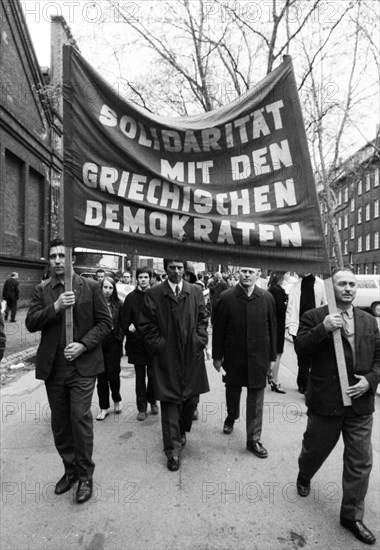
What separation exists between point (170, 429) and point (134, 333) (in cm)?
161

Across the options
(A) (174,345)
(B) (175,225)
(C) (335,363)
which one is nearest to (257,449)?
(A) (174,345)

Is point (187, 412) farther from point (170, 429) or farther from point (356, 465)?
point (356, 465)

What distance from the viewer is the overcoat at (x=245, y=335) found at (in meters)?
4.25

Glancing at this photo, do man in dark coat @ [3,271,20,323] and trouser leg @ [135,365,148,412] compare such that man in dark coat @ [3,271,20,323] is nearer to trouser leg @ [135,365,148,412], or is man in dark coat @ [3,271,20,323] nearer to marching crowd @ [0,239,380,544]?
trouser leg @ [135,365,148,412]

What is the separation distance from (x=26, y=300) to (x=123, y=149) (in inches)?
641

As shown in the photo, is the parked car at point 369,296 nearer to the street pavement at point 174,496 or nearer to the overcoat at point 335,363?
the street pavement at point 174,496

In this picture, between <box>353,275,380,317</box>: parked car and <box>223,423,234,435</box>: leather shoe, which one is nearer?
<box>223,423,234,435</box>: leather shoe

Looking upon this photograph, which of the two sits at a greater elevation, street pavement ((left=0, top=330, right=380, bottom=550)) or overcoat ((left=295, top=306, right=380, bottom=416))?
overcoat ((left=295, top=306, right=380, bottom=416))

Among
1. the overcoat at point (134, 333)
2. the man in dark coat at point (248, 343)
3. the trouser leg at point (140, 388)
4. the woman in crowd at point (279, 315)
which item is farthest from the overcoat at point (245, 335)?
the woman in crowd at point (279, 315)

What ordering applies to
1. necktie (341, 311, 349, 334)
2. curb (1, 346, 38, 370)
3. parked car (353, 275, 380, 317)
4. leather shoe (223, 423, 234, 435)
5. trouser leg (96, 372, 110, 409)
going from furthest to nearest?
parked car (353, 275, 380, 317)
curb (1, 346, 38, 370)
trouser leg (96, 372, 110, 409)
leather shoe (223, 423, 234, 435)
necktie (341, 311, 349, 334)

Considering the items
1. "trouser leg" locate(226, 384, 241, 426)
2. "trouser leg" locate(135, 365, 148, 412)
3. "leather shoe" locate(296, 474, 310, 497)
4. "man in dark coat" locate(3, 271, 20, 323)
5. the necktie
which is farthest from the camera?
"man in dark coat" locate(3, 271, 20, 323)

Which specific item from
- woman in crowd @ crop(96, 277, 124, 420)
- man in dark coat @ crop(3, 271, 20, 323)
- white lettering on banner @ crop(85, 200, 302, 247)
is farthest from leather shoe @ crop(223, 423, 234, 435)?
man in dark coat @ crop(3, 271, 20, 323)

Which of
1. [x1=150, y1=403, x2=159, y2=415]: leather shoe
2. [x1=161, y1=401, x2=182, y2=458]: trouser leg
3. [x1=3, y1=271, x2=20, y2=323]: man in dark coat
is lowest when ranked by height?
[x1=150, y1=403, x2=159, y2=415]: leather shoe

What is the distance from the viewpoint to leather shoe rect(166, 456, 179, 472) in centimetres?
375
